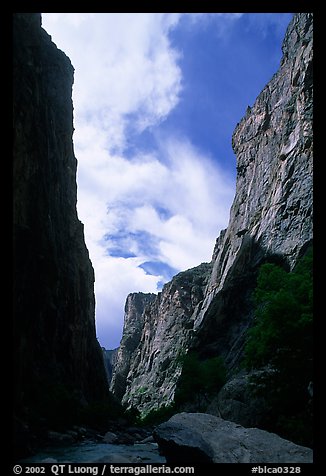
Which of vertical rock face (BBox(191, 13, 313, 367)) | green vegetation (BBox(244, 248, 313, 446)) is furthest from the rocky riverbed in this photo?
vertical rock face (BBox(191, 13, 313, 367))

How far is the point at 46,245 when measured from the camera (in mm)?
39812

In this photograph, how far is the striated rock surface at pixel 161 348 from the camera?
A: 100875mm

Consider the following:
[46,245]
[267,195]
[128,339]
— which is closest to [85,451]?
[46,245]

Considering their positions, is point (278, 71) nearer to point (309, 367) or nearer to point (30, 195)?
point (30, 195)

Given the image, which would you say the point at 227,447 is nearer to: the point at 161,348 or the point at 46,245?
the point at 46,245

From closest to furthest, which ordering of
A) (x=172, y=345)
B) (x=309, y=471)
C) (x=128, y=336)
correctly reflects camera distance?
(x=309, y=471) → (x=172, y=345) → (x=128, y=336)

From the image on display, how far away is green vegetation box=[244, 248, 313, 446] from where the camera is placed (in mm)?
13469

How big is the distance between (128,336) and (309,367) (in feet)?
532

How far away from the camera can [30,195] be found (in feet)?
109

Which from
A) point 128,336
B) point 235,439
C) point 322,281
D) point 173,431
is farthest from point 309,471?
point 128,336

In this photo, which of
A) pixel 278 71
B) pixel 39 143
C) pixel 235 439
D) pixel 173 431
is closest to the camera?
pixel 235 439

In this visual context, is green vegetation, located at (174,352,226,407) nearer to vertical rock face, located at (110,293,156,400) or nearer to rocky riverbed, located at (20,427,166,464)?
rocky riverbed, located at (20,427,166,464)

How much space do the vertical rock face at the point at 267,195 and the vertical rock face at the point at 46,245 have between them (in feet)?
70.5

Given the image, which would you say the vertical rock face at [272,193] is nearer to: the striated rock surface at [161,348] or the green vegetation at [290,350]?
the green vegetation at [290,350]
